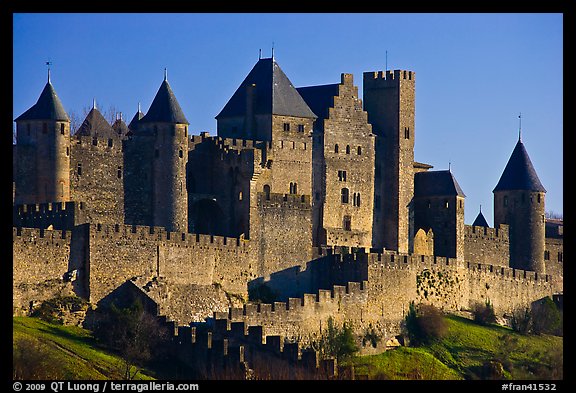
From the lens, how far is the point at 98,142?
8762 centimetres

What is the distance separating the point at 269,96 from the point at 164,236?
1167 centimetres

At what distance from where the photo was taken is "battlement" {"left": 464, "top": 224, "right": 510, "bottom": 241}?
102 m

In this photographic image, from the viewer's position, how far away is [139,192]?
8812cm

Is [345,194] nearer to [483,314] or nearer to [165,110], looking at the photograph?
[483,314]

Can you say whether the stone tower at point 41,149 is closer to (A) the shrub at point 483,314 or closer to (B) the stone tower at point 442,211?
(A) the shrub at point 483,314

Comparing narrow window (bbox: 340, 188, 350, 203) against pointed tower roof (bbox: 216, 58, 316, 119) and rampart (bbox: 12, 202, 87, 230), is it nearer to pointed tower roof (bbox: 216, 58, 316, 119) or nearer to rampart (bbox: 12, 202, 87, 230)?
pointed tower roof (bbox: 216, 58, 316, 119)

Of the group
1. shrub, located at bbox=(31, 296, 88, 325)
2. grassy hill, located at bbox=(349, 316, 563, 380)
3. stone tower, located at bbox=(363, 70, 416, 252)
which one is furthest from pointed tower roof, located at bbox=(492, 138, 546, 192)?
shrub, located at bbox=(31, 296, 88, 325)

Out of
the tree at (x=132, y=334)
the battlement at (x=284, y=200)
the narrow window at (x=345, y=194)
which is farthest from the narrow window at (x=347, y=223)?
the tree at (x=132, y=334)

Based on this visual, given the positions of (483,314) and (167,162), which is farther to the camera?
(483,314)

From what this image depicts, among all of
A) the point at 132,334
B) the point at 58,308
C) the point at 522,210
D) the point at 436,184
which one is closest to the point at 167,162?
the point at 58,308

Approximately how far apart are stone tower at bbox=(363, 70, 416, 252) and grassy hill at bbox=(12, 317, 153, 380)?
914 inches
